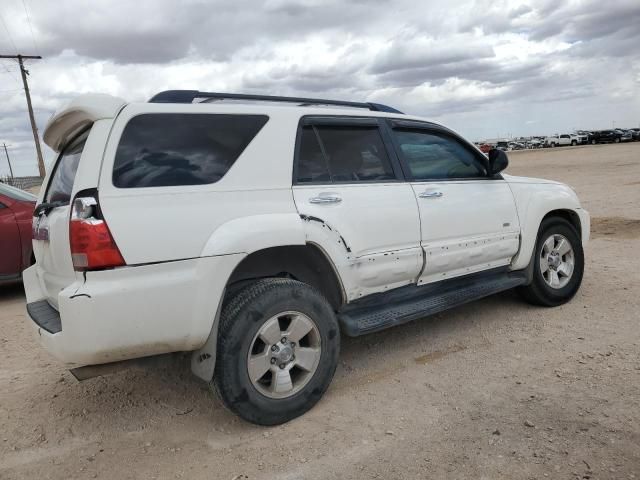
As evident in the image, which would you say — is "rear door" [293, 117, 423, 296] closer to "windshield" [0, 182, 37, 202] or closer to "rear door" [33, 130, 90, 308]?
"rear door" [33, 130, 90, 308]

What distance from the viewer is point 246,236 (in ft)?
9.72

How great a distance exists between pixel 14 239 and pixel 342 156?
455 cm

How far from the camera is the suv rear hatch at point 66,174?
2.77 meters

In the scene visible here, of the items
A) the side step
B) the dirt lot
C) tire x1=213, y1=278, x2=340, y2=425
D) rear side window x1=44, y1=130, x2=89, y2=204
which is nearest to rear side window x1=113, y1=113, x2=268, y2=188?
rear side window x1=44, y1=130, x2=89, y2=204

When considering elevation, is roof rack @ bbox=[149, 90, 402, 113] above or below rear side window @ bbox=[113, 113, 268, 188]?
above

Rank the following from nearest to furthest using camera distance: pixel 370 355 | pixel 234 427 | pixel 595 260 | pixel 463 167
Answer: pixel 234 427 → pixel 370 355 → pixel 463 167 → pixel 595 260

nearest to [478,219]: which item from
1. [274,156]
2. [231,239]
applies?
[274,156]

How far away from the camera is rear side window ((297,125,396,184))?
11.4 ft

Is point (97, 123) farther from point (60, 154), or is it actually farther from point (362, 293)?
point (362, 293)

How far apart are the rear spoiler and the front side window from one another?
2.01 m

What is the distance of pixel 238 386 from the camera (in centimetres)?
294

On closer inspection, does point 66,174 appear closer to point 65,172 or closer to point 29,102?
point 65,172

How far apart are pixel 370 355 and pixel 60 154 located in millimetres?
2668

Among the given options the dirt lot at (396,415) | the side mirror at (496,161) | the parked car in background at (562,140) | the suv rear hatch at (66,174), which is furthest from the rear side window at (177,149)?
the parked car in background at (562,140)
